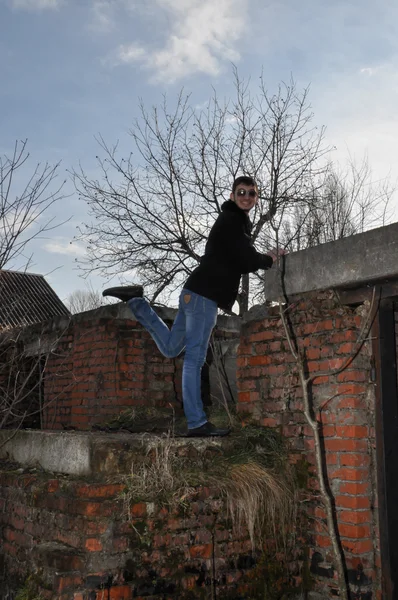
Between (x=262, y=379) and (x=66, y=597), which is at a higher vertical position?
(x=262, y=379)

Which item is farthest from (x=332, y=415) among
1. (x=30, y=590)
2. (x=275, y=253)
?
(x=30, y=590)

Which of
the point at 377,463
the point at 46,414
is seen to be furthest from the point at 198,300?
the point at 46,414

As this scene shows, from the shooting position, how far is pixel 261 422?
398 centimetres

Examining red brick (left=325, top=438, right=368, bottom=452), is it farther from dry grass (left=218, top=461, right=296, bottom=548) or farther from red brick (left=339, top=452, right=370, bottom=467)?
dry grass (left=218, top=461, right=296, bottom=548)

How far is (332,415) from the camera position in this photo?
348 centimetres

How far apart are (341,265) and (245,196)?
2.76 ft

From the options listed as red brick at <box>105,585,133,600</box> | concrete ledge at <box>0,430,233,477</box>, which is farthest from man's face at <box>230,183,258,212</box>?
red brick at <box>105,585,133,600</box>

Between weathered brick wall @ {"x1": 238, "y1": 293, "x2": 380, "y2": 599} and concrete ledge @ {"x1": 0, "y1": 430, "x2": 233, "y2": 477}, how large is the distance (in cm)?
48

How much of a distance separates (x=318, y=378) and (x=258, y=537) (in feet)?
3.46

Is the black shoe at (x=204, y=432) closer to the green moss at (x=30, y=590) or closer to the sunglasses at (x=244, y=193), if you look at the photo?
the green moss at (x=30, y=590)

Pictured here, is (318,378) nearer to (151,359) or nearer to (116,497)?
(116,497)

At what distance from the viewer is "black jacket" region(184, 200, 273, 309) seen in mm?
3721

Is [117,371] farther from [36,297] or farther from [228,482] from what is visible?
[36,297]

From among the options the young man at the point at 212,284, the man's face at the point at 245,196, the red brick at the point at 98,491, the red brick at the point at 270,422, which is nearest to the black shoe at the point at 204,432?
the young man at the point at 212,284
